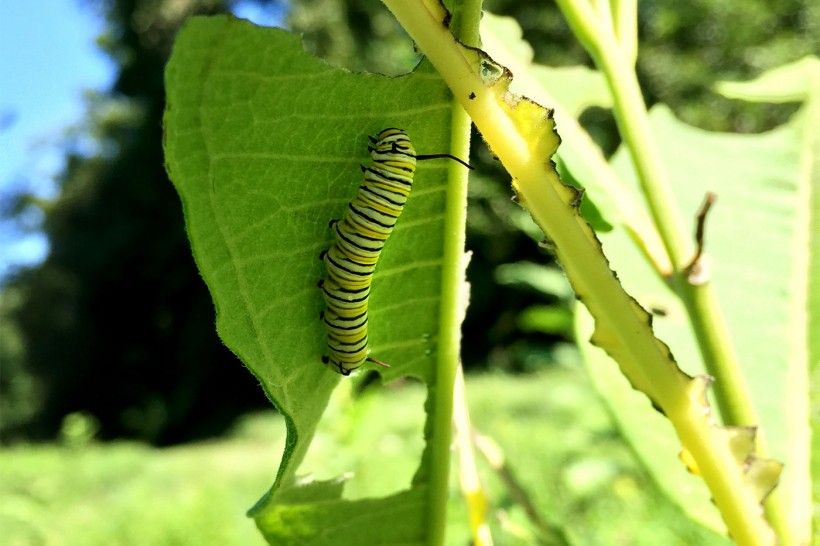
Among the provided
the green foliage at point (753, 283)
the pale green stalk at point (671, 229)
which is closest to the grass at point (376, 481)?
the green foliage at point (753, 283)

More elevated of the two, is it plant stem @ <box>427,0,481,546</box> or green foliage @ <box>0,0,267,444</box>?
plant stem @ <box>427,0,481,546</box>

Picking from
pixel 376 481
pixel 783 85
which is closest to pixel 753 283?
pixel 783 85

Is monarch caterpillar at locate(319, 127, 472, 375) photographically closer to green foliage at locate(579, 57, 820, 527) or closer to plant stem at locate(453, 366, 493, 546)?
plant stem at locate(453, 366, 493, 546)

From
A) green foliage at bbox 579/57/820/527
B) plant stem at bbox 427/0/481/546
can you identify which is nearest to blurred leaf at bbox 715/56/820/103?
green foliage at bbox 579/57/820/527

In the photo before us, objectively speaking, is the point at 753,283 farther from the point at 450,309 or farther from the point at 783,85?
the point at 450,309

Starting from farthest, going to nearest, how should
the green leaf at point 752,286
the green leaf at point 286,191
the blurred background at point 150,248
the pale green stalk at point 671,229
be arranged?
1. the blurred background at point 150,248
2. the green leaf at point 752,286
3. the pale green stalk at point 671,229
4. the green leaf at point 286,191

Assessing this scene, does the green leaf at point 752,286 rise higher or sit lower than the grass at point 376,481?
higher

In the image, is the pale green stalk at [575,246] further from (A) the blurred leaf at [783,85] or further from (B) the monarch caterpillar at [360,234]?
(A) the blurred leaf at [783,85]

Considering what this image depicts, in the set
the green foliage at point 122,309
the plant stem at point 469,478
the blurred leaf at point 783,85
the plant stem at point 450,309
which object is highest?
the blurred leaf at point 783,85

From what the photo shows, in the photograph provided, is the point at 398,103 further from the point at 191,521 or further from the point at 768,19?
the point at 768,19
